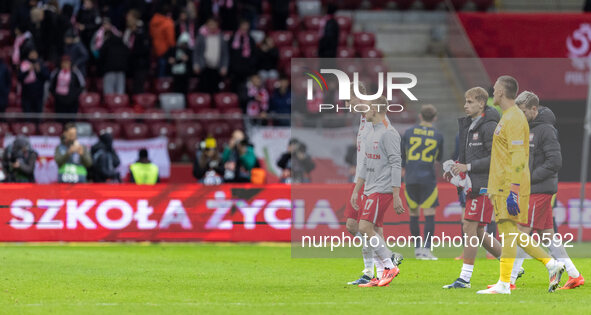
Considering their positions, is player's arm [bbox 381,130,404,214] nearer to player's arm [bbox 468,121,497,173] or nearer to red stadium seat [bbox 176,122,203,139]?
player's arm [bbox 468,121,497,173]

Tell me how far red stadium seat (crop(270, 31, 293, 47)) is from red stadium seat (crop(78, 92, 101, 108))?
4.98 m

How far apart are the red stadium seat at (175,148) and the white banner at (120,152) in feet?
0.38

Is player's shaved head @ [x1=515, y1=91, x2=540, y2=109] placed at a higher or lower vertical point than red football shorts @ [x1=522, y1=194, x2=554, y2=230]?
higher

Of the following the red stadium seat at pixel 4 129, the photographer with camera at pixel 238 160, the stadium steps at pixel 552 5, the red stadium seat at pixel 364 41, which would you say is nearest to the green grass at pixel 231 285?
the photographer with camera at pixel 238 160

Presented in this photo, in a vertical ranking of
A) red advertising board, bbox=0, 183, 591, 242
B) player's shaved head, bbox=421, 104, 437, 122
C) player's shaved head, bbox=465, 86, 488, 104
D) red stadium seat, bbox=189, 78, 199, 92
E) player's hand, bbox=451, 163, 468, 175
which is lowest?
red advertising board, bbox=0, 183, 591, 242

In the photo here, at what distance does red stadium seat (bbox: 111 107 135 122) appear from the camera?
69.3ft

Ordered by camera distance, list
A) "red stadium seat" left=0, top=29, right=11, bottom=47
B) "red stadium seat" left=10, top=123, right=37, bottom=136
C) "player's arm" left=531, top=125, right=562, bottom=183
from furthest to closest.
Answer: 1. "red stadium seat" left=0, top=29, right=11, bottom=47
2. "red stadium seat" left=10, top=123, right=37, bottom=136
3. "player's arm" left=531, top=125, right=562, bottom=183

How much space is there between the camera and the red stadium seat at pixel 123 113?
21109 millimetres

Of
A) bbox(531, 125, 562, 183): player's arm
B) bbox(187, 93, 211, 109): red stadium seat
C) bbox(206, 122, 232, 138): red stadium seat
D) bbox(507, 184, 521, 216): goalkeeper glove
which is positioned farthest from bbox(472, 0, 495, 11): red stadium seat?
bbox(507, 184, 521, 216): goalkeeper glove

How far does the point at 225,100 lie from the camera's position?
23719 millimetres

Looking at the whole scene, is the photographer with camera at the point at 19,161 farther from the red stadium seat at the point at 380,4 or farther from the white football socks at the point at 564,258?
the red stadium seat at the point at 380,4

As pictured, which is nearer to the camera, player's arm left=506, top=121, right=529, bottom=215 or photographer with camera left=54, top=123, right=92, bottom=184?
player's arm left=506, top=121, right=529, bottom=215

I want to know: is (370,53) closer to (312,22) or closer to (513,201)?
(312,22)

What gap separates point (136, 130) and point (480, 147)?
1094 cm
